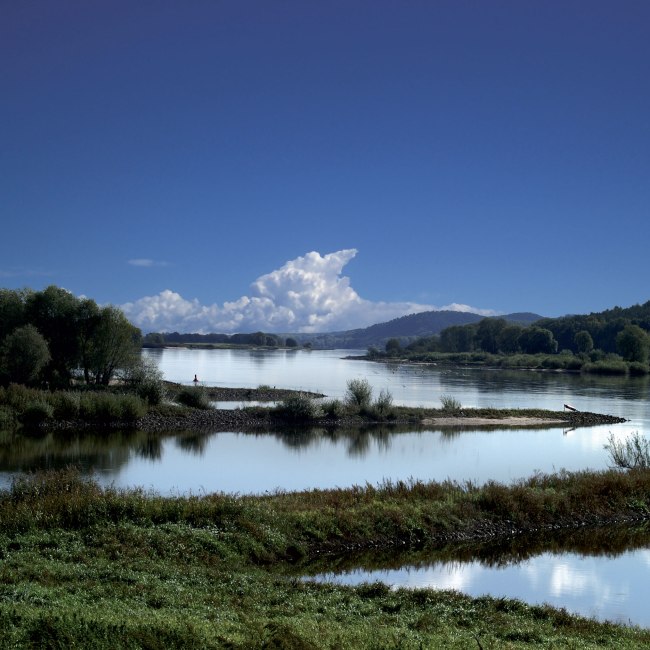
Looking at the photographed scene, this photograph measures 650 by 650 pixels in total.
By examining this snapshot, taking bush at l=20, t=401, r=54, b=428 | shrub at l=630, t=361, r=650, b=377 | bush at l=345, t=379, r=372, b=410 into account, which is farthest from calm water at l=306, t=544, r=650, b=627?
shrub at l=630, t=361, r=650, b=377

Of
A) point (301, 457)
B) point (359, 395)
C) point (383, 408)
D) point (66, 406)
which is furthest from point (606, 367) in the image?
point (66, 406)

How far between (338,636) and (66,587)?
446 cm

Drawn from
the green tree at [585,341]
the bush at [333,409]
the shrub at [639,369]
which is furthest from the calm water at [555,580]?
the green tree at [585,341]

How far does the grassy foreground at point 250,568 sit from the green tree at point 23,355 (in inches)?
1261

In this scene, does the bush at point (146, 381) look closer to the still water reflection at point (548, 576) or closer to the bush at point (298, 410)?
the bush at point (298, 410)

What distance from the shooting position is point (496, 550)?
18.2 metres

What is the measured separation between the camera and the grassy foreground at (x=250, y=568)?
28.7 ft

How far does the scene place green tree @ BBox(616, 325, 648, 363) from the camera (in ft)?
436

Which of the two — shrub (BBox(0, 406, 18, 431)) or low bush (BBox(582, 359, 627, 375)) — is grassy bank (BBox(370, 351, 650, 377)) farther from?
shrub (BBox(0, 406, 18, 431))

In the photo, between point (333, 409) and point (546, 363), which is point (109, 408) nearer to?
point (333, 409)

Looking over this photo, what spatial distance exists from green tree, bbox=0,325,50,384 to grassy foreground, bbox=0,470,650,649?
3202 cm

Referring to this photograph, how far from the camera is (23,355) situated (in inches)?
1875

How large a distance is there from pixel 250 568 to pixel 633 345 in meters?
134

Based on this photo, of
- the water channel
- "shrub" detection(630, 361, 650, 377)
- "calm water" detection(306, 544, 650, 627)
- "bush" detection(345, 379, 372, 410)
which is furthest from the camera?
"shrub" detection(630, 361, 650, 377)
